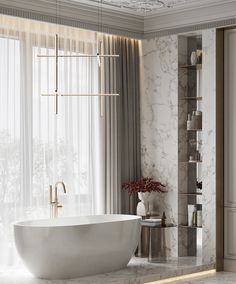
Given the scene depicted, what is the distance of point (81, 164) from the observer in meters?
7.35

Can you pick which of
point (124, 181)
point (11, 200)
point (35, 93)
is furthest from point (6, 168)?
point (124, 181)

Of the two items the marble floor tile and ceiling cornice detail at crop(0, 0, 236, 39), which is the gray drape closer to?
ceiling cornice detail at crop(0, 0, 236, 39)

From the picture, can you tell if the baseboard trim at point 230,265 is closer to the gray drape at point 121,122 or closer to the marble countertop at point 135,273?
the marble countertop at point 135,273

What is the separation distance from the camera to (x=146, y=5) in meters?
7.21

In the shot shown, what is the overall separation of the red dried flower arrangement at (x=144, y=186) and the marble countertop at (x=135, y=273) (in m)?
0.79

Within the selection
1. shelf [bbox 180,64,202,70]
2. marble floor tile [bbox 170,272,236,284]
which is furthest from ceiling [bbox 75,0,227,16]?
marble floor tile [bbox 170,272,236,284]

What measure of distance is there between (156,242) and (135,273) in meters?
0.86

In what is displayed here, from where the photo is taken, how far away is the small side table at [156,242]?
23.8 ft

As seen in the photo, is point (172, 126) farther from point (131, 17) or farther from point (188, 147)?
point (131, 17)

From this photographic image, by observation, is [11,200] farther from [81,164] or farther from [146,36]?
[146,36]

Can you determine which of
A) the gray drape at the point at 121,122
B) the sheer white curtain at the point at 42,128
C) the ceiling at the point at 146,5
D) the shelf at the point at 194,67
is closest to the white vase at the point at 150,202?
the gray drape at the point at 121,122

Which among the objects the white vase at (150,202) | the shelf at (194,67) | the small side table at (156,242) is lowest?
the small side table at (156,242)

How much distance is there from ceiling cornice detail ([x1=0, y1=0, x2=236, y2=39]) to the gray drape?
0.21 m

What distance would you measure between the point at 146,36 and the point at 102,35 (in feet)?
1.95
